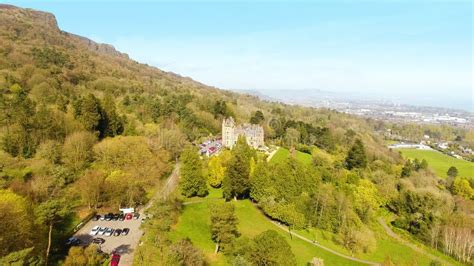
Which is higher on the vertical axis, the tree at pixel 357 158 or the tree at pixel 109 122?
the tree at pixel 109 122

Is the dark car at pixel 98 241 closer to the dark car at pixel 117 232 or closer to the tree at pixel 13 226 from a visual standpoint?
the dark car at pixel 117 232

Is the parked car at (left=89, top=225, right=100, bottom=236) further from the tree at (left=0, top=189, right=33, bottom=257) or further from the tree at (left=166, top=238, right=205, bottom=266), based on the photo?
the tree at (left=166, top=238, right=205, bottom=266)

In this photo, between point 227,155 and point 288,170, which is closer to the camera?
point 288,170

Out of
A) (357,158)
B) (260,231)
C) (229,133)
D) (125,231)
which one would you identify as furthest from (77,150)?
(357,158)

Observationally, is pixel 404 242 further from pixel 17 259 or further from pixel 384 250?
pixel 17 259

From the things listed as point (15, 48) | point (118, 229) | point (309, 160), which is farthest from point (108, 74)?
point (118, 229)

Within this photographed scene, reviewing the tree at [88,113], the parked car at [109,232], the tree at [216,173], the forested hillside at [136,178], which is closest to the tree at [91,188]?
the forested hillside at [136,178]

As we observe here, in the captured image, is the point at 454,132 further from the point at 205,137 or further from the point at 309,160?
the point at 205,137

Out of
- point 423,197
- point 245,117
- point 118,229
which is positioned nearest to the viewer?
point 118,229
